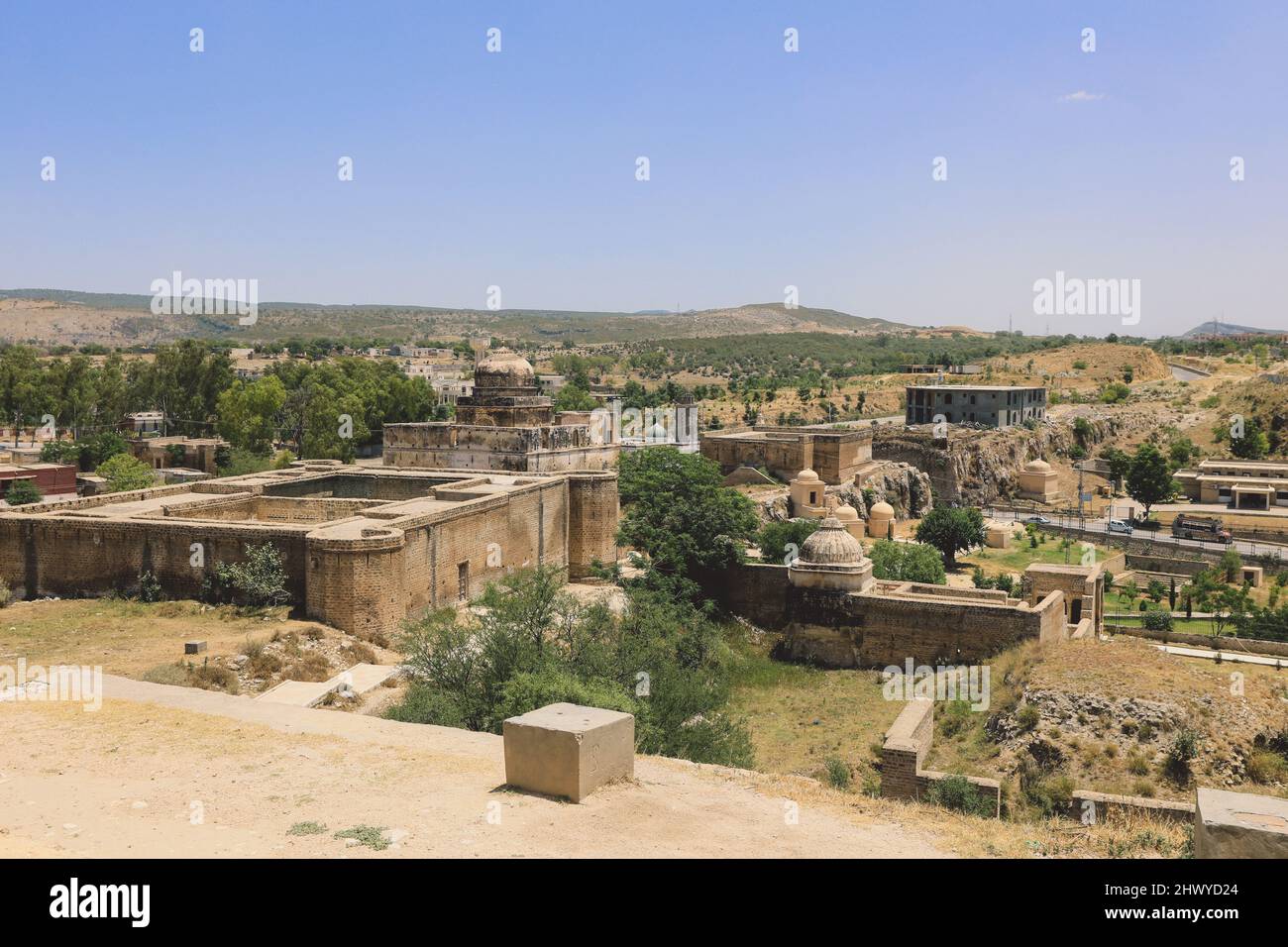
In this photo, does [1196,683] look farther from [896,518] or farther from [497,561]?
[896,518]

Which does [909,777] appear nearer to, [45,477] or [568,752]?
[568,752]

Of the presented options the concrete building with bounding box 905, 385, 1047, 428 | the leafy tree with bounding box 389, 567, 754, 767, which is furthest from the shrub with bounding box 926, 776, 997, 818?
the concrete building with bounding box 905, 385, 1047, 428

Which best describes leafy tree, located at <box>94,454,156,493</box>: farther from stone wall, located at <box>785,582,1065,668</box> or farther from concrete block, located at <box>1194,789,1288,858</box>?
concrete block, located at <box>1194,789,1288,858</box>

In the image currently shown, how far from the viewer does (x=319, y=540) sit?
20406 mm

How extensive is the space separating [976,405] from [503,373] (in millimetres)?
44979

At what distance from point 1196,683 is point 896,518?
36.4 m

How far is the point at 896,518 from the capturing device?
54562 mm

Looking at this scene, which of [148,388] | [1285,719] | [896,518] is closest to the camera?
[1285,719]

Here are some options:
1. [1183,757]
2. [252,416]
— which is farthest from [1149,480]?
[252,416]

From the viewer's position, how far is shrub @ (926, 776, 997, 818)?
45.8 feet

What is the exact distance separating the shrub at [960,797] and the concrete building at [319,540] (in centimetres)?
1056

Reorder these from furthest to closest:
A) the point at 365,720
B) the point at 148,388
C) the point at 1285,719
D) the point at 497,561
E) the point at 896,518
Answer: the point at 148,388, the point at 896,518, the point at 497,561, the point at 1285,719, the point at 365,720

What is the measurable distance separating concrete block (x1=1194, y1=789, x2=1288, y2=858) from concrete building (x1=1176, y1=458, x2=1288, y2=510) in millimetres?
51545
